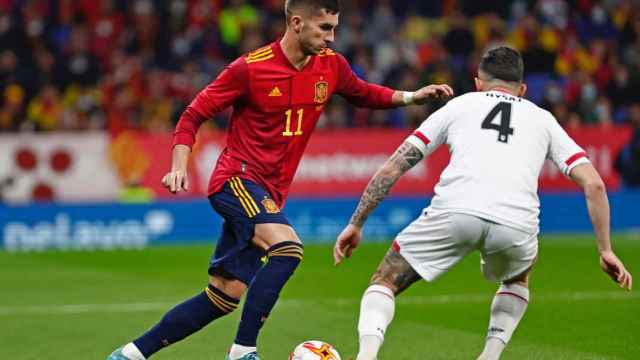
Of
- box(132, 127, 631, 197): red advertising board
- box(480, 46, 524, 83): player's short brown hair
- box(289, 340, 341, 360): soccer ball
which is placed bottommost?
box(132, 127, 631, 197): red advertising board

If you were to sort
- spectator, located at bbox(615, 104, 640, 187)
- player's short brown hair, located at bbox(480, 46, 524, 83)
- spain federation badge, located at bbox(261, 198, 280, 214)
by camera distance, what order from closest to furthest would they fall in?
player's short brown hair, located at bbox(480, 46, 524, 83) → spain federation badge, located at bbox(261, 198, 280, 214) → spectator, located at bbox(615, 104, 640, 187)

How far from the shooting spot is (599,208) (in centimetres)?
609

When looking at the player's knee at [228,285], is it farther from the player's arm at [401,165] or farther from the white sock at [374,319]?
the white sock at [374,319]

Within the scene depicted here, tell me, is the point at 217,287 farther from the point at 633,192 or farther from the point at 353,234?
the point at 633,192

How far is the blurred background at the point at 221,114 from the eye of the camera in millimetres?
18547

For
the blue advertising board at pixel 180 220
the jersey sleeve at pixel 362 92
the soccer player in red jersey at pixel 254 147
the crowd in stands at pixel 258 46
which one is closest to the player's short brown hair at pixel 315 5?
the soccer player in red jersey at pixel 254 147

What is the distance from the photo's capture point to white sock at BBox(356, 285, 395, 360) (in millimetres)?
6000

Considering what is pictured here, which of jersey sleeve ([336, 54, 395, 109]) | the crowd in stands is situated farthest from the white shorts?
the crowd in stands

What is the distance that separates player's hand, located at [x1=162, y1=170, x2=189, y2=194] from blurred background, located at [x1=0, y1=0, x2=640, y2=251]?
11735 millimetres

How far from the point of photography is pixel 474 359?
307 inches

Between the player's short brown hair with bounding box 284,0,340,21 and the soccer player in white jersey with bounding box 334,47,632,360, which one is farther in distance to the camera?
the player's short brown hair with bounding box 284,0,340,21

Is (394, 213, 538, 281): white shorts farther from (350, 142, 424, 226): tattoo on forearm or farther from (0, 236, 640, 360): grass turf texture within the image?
(0, 236, 640, 360): grass turf texture

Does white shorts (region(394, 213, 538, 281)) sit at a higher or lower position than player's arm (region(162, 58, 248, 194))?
lower

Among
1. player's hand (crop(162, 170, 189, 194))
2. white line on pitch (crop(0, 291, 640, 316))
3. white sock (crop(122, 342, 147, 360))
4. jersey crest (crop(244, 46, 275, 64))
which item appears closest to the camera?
player's hand (crop(162, 170, 189, 194))
